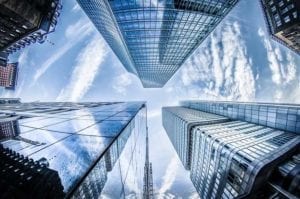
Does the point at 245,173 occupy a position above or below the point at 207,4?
below

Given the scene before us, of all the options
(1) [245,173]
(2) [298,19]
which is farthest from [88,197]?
(2) [298,19]

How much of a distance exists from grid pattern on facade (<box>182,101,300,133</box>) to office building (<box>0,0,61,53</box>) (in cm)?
4938

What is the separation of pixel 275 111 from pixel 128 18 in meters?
43.0

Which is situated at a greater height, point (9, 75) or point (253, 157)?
point (9, 75)

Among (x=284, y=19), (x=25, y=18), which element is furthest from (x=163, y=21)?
(x=284, y=19)

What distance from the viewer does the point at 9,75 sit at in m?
144

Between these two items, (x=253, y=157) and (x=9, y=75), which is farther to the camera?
(x=9, y=75)

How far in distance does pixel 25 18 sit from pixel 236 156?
40.8 m

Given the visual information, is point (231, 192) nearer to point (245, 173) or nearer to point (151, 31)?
point (245, 173)

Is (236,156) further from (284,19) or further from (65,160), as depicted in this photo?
(284,19)

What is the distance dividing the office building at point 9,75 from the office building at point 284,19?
16293 centimetres

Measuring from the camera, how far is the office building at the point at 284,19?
53325 millimetres

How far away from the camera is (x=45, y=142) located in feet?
20.3

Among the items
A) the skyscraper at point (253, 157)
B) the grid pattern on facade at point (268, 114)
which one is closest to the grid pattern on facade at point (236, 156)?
the skyscraper at point (253, 157)
